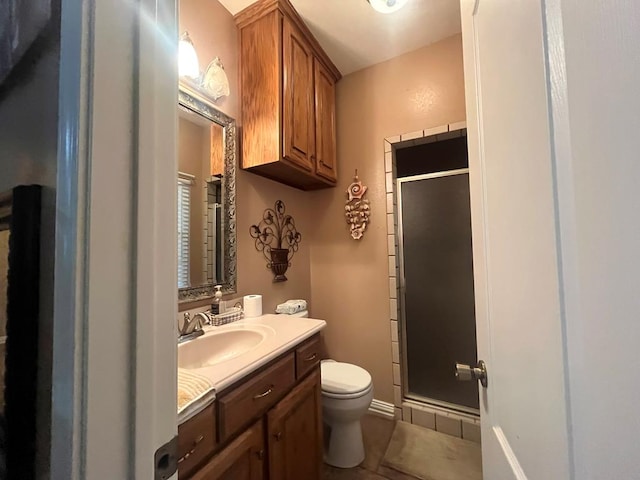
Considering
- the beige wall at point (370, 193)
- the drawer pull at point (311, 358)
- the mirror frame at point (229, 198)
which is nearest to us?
the drawer pull at point (311, 358)

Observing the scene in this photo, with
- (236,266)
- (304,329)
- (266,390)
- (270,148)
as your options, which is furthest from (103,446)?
(270,148)

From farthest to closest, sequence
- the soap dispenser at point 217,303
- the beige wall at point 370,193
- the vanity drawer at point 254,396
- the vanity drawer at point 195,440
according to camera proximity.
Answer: the beige wall at point 370,193 < the soap dispenser at point 217,303 < the vanity drawer at point 254,396 < the vanity drawer at point 195,440

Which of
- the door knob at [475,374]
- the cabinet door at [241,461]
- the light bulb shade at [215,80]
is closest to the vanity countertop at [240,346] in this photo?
the cabinet door at [241,461]

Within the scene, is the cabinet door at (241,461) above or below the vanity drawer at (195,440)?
below

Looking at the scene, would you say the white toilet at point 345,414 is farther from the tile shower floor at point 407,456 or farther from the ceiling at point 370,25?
the ceiling at point 370,25

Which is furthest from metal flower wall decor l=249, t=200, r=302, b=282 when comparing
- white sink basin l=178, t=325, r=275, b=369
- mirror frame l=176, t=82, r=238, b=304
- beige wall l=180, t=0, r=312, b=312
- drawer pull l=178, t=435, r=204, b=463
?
drawer pull l=178, t=435, r=204, b=463

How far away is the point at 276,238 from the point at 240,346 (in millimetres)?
824

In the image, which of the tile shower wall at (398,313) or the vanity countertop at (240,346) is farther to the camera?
the tile shower wall at (398,313)

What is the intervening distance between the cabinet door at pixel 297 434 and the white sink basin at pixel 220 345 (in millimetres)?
289

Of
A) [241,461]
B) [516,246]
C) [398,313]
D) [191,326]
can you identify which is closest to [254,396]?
[241,461]

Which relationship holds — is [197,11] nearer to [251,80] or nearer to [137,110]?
[251,80]

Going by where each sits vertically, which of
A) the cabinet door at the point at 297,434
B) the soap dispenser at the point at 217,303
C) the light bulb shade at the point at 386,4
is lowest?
the cabinet door at the point at 297,434

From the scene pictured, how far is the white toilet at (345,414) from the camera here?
58.0 inches

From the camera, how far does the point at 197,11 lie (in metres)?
1.40
